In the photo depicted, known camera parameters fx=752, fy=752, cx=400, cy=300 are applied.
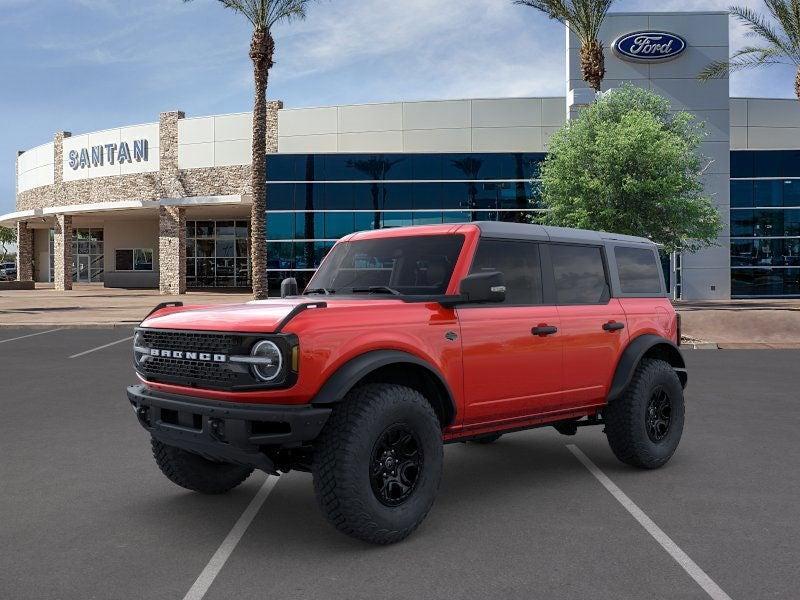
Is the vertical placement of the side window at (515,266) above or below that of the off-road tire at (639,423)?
above

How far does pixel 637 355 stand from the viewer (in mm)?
6199

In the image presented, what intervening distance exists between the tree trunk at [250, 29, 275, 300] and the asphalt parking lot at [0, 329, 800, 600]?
19316mm

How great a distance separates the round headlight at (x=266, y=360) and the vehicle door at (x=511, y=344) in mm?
1353

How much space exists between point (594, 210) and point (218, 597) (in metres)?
24.5

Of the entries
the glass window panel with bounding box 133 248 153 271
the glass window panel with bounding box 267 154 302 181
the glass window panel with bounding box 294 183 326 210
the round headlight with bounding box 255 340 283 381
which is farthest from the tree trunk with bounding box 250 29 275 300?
the glass window panel with bounding box 133 248 153 271

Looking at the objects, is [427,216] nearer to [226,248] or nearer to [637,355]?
[226,248]

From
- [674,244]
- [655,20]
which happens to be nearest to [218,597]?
[674,244]

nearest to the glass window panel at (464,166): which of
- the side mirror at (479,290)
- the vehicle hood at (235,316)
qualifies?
the vehicle hood at (235,316)

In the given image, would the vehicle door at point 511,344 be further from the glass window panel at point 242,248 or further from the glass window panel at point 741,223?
the glass window panel at point 242,248

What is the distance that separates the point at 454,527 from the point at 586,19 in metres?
28.3

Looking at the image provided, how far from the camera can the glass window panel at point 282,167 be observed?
35.8 m

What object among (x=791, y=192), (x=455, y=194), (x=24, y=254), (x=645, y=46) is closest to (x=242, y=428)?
(x=455, y=194)

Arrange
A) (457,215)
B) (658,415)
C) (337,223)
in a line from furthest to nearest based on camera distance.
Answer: (337,223) → (457,215) → (658,415)

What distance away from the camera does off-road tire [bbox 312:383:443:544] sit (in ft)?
14.1
